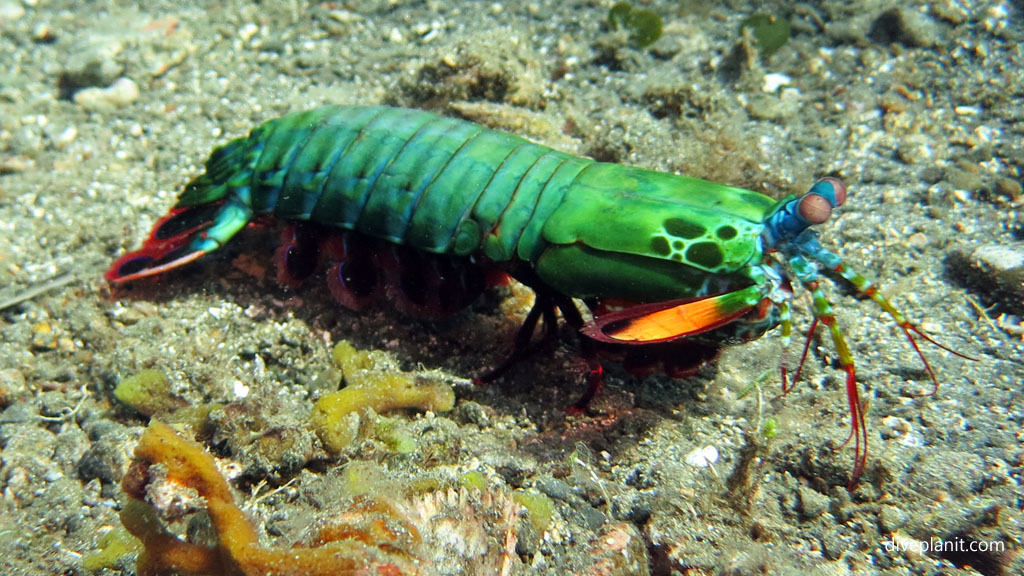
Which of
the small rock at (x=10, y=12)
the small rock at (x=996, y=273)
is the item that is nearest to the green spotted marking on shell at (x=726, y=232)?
the small rock at (x=996, y=273)

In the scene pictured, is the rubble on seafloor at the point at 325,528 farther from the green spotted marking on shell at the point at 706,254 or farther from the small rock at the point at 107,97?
the small rock at the point at 107,97

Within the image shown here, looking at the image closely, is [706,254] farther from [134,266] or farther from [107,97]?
[107,97]

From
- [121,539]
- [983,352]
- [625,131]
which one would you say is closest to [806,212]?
[983,352]

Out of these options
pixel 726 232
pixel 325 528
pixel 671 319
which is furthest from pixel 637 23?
pixel 325 528

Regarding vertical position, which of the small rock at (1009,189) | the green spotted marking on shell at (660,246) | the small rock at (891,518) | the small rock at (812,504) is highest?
the green spotted marking on shell at (660,246)

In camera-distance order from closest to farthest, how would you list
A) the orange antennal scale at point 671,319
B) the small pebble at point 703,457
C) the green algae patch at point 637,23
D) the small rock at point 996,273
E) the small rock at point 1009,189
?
the orange antennal scale at point 671,319, the small pebble at point 703,457, the small rock at point 996,273, the small rock at point 1009,189, the green algae patch at point 637,23

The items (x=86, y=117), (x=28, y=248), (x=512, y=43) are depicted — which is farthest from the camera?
(x=86, y=117)

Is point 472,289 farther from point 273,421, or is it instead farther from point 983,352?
point 983,352
